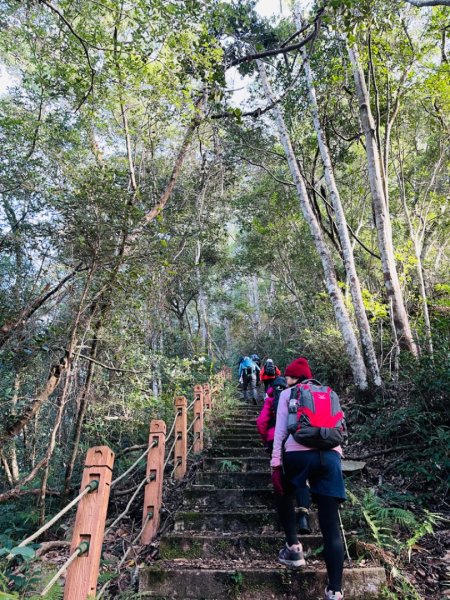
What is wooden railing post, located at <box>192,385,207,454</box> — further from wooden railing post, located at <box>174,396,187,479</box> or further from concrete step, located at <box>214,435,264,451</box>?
wooden railing post, located at <box>174,396,187,479</box>

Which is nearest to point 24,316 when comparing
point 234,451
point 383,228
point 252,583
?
point 234,451

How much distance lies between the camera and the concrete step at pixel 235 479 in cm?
511

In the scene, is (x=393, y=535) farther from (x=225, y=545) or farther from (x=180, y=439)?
(x=180, y=439)

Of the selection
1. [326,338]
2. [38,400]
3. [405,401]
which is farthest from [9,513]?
[326,338]

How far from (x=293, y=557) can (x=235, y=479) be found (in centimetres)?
200

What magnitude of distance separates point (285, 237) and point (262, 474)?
37.2 feet

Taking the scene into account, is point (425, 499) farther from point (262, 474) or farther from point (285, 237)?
point (285, 237)

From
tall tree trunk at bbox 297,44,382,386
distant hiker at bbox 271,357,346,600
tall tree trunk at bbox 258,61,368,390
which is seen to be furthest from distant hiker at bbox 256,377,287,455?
tall tree trunk at bbox 258,61,368,390

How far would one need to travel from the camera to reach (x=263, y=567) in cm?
338

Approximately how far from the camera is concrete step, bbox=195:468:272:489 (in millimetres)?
5109

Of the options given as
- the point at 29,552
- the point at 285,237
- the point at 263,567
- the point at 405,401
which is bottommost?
the point at 263,567

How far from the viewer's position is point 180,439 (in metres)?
5.29

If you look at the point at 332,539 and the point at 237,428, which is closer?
the point at 332,539

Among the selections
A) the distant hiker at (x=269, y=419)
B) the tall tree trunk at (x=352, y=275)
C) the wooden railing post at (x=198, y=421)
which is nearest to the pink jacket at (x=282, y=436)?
the distant hiker at (x=269, y=419)
